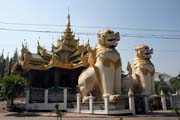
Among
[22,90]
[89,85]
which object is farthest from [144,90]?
[22,90]

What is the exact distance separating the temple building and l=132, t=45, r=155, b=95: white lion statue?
5.59 m

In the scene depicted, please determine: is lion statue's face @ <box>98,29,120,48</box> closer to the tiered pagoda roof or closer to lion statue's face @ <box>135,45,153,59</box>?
lion statue's face @ <box>135,45,153,59</box>

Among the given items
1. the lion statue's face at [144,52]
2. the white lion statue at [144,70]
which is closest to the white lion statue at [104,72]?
the white lion statue at [144,70]

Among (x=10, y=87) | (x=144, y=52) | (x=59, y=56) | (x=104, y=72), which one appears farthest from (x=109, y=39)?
(x=59, y=56)

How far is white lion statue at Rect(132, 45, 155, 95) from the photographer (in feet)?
59.5

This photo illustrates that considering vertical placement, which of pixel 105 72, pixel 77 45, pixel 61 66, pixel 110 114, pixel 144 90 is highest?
pixel 77 45

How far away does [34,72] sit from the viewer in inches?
953

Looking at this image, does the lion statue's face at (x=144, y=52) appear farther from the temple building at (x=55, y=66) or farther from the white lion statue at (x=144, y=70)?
the temple building at (x=55, y=66)

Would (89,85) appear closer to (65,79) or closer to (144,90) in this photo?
(144,90)

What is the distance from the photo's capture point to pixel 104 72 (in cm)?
1545

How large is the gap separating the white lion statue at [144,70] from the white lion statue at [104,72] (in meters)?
3.27

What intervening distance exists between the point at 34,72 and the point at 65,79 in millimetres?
3616

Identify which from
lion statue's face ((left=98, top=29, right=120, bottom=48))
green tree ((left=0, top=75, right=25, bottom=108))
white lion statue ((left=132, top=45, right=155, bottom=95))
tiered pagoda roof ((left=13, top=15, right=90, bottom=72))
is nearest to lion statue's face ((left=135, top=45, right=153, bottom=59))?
white lion statue ((left=132, top=45, right=155, bottom=95))

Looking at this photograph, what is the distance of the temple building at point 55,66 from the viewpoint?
22.7 m
